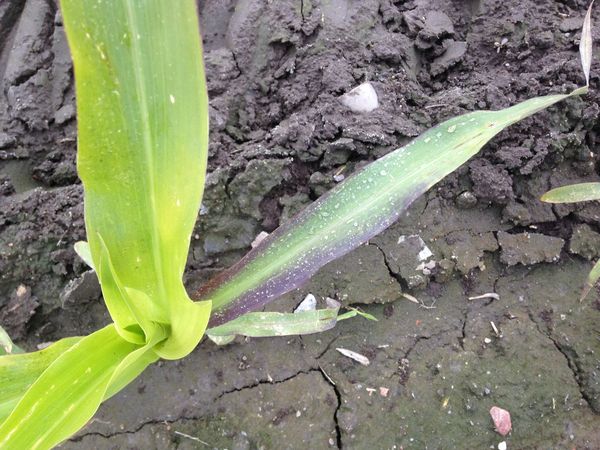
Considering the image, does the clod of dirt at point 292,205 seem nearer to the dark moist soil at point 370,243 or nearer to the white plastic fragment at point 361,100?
the dark moist soil at point 370,243

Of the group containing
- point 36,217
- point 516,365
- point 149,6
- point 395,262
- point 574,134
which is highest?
point 149,6

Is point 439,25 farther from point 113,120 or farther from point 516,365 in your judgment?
point 113,120

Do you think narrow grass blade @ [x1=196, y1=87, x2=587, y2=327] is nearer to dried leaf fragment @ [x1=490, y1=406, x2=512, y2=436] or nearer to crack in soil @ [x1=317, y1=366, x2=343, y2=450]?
crack in soil @ [x1=317, y1=366, x2=343, y2=450]

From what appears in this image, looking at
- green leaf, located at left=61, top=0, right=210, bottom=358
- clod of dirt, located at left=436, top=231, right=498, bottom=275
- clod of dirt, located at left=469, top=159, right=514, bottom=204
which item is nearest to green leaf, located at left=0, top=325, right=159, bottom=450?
green leaf, located at left=61, top=0, right=210, bottom=358

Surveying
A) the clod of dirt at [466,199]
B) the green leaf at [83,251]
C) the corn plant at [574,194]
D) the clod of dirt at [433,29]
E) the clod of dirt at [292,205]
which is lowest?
the clod of dirt at [466,199]

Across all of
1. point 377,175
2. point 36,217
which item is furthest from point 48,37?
point 377,175

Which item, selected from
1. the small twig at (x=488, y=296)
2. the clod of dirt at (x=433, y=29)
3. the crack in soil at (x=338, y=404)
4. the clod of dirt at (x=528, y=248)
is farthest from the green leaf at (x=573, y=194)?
the crack in soil at (x=338, y=404)

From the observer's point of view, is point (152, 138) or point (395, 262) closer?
point (152, 138)
